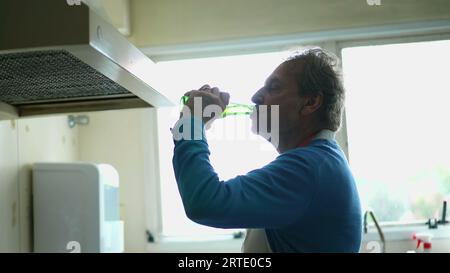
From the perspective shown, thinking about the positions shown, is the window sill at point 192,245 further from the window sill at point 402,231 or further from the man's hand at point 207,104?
the man's hand at point 207,104

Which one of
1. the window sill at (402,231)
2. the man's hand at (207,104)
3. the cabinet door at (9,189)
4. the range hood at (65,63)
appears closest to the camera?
the range hood at (65,63)

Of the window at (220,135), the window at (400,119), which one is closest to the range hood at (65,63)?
the window at (220,135)

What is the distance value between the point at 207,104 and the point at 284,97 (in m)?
0.14

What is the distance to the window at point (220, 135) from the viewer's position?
2.07 metres

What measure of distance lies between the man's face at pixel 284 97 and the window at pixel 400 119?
1.27m

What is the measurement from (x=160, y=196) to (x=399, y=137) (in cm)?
103

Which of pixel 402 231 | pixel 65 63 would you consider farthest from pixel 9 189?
pixel 402 231

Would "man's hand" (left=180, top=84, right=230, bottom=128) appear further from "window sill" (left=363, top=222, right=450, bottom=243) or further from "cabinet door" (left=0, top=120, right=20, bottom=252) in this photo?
"window sill" (left=363, top=222, right=450, bottom=243)

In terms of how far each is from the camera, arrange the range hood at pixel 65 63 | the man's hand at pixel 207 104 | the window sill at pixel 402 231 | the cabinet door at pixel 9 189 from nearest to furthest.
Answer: the range hood at pixel 65 63, the man's hand at pixel 207 104, the cabinet door at pixel 9 189, the window sill at pixel 402 231

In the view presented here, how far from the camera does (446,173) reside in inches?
83.7
